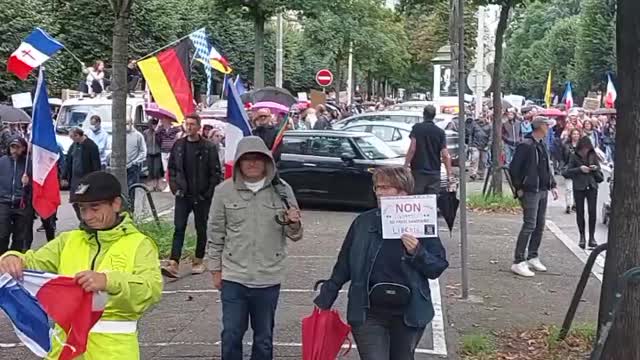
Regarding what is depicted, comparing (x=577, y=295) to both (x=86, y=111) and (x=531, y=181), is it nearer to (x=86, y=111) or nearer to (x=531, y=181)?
(x=531, y=181)

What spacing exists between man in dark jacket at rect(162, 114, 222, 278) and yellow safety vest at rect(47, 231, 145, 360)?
6236 millimetres

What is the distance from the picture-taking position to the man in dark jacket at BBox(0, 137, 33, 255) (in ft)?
37.4

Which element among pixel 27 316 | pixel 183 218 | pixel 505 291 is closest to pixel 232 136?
pixel 183 218

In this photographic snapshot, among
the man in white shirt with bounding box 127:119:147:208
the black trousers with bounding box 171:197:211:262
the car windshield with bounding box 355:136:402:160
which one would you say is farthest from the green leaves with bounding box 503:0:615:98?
the black trousers with bounding box 171:197:211:262

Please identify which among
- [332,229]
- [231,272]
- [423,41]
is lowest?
[332,229]

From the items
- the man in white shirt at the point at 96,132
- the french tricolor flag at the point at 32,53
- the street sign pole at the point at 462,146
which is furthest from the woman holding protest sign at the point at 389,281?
the man in white shirt at the point at 96,132

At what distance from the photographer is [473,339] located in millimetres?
7711

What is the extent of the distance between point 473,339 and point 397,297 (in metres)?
2.80

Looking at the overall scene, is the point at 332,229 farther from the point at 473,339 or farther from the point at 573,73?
the point at 573,73

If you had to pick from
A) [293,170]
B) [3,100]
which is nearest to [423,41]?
[3,100]

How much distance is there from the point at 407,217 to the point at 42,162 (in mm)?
6360

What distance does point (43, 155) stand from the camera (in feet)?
34.3

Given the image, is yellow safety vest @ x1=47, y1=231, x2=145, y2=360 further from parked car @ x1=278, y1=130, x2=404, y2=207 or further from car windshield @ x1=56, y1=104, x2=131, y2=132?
car windshield @ x1=56, y1=104, x2=131, y2=132

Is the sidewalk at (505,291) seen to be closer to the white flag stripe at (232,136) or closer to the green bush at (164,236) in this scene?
the white flag stripe at (232,136)
